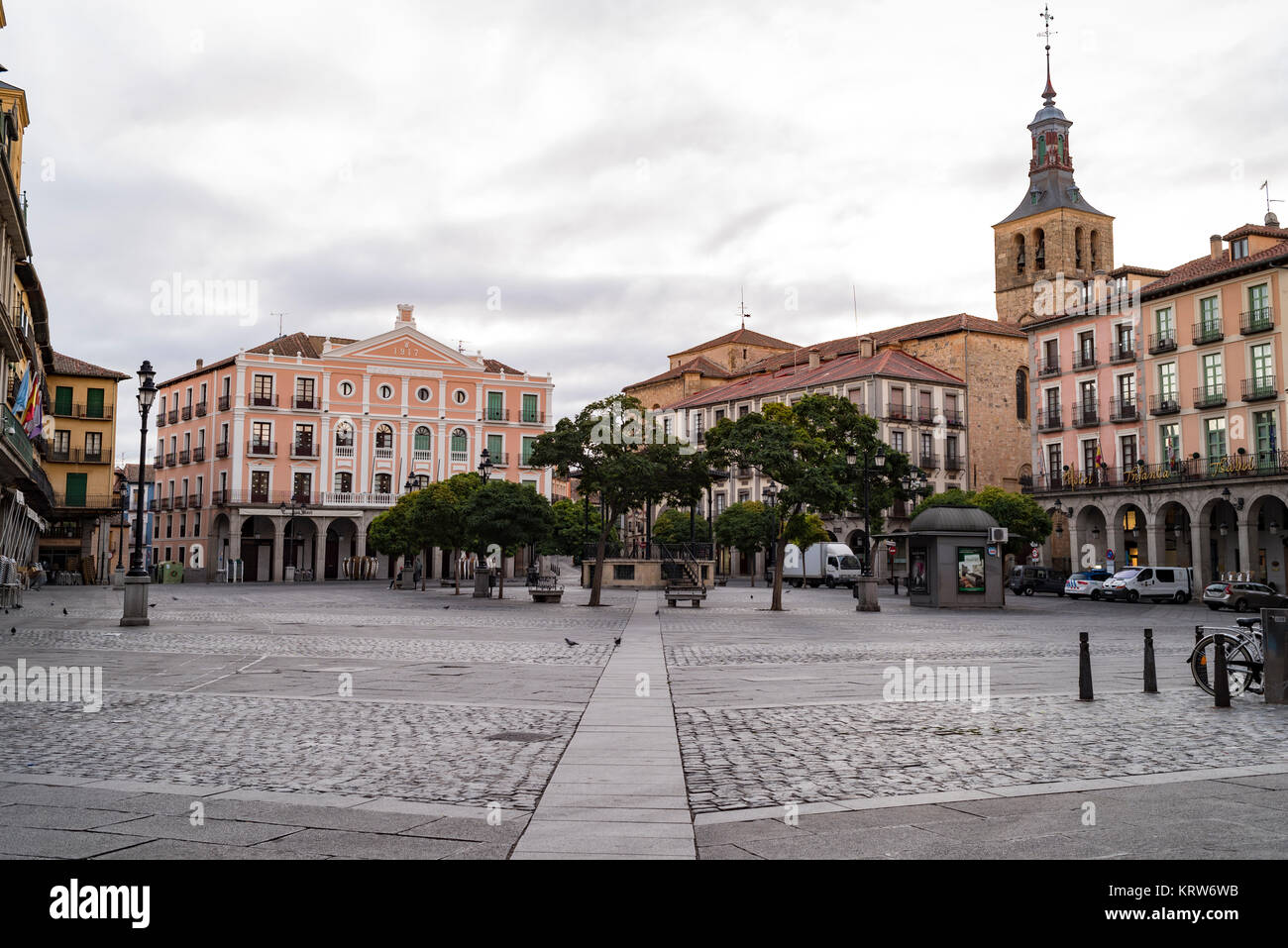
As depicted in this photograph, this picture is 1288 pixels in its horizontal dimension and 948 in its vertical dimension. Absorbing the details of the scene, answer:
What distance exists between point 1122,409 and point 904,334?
25.8 metres

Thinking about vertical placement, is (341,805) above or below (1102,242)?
below

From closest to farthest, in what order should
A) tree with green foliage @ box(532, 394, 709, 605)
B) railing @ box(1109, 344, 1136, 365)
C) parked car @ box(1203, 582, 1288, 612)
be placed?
tree with green foliage @ box(532, 394, 709, 605) → parked car @ box(1203, 582, 1288, 612) → railing @ box(1109, 344, 1136, 365)

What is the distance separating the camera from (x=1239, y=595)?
36125 mm

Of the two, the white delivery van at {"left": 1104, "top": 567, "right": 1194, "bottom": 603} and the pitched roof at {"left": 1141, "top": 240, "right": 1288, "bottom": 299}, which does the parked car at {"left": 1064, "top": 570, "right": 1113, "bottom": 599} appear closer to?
the white delivery van at {"left": 1104, "top": 567, "right": 1194, "bottom": 603}

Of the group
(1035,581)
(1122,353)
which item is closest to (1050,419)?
(1122,353)

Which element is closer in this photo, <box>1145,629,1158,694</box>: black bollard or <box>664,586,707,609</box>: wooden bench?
<box>1145,629,1158,694</box>: black bollard

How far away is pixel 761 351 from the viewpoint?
312 ft

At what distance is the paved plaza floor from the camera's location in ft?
17.0

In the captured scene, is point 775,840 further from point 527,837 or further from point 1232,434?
point 1232,434

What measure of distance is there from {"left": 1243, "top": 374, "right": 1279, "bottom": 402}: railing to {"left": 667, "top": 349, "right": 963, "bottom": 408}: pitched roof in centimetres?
2483

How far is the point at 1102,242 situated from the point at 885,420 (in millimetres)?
26969

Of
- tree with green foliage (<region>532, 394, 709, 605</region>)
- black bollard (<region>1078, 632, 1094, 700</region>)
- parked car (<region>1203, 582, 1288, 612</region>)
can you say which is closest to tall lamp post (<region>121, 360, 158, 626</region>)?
tree with green foliage (<region>532, 394, 709, 605</region>)
